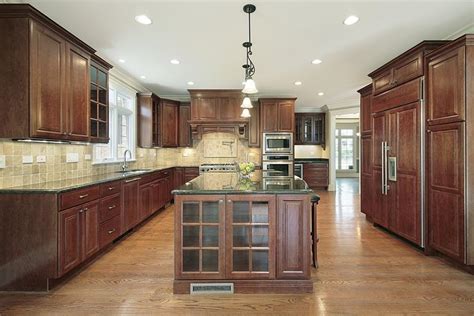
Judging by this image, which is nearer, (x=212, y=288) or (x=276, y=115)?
(x=212, y=288)

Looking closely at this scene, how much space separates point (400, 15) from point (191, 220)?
286cm

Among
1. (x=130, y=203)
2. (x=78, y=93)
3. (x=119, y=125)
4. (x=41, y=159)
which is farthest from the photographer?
(x=119, y=125)

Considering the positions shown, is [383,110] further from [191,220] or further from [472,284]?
[191,220]

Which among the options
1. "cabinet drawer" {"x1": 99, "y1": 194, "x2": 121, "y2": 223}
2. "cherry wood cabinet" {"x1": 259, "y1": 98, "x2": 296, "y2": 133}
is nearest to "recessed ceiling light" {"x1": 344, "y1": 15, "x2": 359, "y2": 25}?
"cabinet drawer" {"x1": 99, "y1": 194, "x2": 121, "y2": 223}

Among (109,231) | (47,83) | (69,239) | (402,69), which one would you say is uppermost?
(402,69)

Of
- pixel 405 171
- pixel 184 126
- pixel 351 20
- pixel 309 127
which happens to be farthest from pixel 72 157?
pixel 309 127

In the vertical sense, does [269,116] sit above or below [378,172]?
above

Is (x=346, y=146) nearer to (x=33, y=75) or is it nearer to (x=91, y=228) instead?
(x=91, y=228)

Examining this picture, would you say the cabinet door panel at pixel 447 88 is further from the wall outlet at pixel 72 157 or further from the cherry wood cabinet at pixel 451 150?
the wall outlet at pixel 72 157

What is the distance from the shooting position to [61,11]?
262 centimetres

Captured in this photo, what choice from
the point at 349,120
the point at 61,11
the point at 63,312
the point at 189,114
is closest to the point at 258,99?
the point at 189,114

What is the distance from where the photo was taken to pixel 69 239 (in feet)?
8.07

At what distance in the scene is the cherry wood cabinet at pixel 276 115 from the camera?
254 inches

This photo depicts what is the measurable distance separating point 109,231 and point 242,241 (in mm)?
1875
